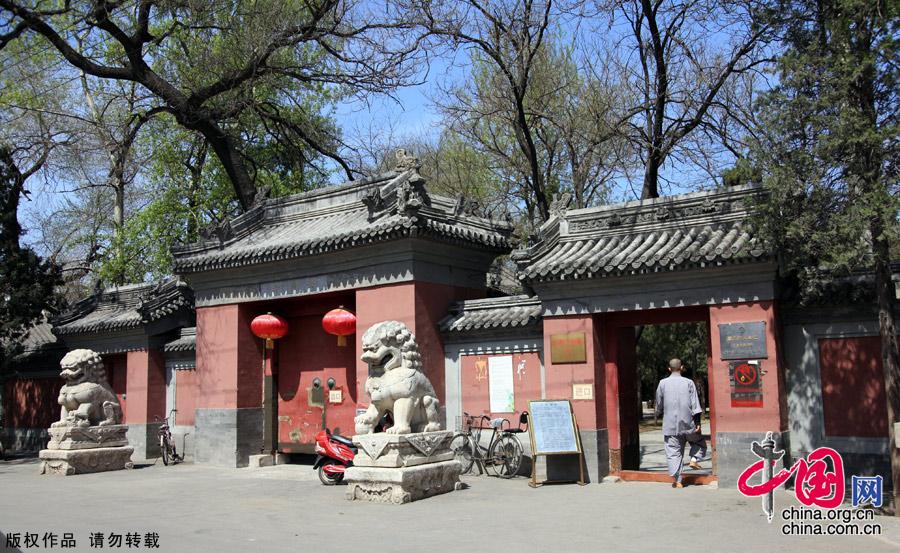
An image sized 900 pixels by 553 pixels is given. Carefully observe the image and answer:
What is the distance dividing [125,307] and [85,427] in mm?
4485

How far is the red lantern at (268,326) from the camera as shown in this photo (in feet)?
41.2

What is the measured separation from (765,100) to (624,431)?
4.71m

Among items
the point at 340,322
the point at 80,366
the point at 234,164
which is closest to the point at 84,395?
the point at 80,366

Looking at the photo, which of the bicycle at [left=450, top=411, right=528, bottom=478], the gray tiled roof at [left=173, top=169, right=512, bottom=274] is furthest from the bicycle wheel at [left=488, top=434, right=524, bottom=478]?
the gray tiled roof at [left=173, top=169, right=512, bottom=274]

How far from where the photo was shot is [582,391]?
10.1 meters

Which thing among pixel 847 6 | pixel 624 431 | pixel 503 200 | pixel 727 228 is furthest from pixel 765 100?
pixel 503 200

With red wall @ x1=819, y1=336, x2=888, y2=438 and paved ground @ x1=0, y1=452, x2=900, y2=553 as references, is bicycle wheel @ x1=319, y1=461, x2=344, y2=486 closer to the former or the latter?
paved ground @ x1=0, y1=452, x2=900, y2=553

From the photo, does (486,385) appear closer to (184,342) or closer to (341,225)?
(341,225)

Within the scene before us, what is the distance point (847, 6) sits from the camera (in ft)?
23.3

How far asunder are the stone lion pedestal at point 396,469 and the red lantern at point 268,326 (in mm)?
4167

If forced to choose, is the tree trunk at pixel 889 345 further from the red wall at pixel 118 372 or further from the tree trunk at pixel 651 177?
the red wall at pixel 118 372

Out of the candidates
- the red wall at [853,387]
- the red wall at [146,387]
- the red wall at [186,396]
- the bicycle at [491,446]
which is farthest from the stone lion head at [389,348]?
the red wall at [146,387]

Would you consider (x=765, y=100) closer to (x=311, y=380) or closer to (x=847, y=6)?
(x=847, y=6)

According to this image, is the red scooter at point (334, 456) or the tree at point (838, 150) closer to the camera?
the tree at point (838, 150)
